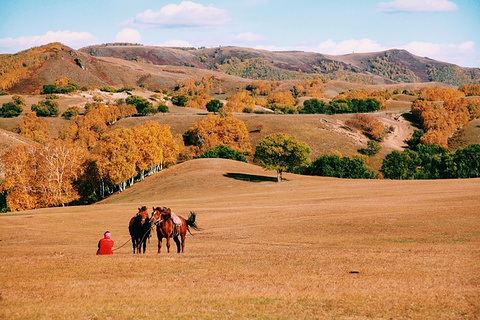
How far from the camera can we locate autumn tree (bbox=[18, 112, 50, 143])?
172875mm

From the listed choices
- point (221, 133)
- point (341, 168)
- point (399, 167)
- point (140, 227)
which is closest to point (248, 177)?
point (341, 168)

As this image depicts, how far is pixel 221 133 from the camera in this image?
166 m

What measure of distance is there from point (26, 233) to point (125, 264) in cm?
2310

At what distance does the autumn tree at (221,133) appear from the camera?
16312 centimetres

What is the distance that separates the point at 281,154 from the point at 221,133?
67.1 meters

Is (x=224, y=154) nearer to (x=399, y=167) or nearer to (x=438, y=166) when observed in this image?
(x=399, y=167)

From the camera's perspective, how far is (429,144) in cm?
17700

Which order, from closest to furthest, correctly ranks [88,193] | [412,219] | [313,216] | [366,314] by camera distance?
[366,314]
[412,219]
[313,216]
[88,193]

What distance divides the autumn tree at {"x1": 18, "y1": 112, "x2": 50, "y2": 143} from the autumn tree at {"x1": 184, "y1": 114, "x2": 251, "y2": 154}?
175ft

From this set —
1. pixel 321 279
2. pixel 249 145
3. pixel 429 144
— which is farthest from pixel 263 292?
pixel 429 144

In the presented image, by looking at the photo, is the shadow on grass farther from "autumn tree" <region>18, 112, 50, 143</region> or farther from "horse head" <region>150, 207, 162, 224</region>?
"autumn tree" <region>18, 112, 50, 143</region>

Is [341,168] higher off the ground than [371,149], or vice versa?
[371,149]

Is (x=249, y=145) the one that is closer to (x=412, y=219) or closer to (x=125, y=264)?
(x=412, y=219)

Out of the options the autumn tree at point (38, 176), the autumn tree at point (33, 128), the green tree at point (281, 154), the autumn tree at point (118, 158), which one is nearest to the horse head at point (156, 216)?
the autumn tree at point (38, 176)
